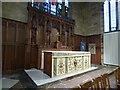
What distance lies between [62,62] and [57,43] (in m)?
2.30

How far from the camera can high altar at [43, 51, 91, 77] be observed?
4031 mm

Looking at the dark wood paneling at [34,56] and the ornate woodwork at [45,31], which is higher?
the ornate woodwork at [45,31]

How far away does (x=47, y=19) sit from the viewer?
6617mm

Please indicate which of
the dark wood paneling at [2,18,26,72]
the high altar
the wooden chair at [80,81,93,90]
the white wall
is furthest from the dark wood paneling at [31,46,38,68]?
the white wall

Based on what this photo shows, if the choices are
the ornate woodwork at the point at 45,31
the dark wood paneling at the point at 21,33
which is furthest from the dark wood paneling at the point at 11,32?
the ornate woodwork at the point at 45,31

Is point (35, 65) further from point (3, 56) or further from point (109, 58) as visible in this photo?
point (109, 58)

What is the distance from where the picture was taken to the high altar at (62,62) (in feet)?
13.2

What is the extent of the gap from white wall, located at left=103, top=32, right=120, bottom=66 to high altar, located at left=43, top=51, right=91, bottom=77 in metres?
3.16

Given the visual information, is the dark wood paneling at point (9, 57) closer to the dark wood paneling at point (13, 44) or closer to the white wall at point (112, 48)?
the dark wood paneling at point (13, 44)

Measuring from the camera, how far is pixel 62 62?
14.3 ft

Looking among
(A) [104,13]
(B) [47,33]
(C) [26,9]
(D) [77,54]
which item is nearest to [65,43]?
(B) [47,33]

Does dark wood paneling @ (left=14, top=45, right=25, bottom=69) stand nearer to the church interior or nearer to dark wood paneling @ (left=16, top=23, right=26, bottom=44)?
the church interior

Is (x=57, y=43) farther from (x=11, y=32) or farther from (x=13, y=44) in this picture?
(x=11, y=32)

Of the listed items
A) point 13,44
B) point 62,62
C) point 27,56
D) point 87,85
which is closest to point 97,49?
point 62,62
